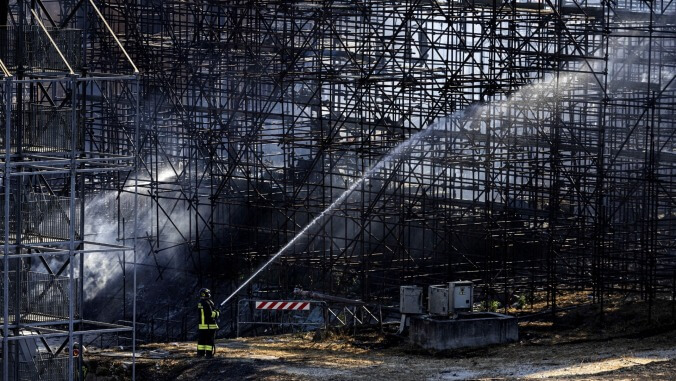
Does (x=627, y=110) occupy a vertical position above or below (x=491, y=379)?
above

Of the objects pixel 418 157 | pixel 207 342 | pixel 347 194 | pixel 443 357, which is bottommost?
pixel 443 357

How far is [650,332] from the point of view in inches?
1031

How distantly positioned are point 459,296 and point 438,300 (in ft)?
1.17

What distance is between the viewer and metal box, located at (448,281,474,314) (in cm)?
2636

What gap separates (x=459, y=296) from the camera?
26453 mm

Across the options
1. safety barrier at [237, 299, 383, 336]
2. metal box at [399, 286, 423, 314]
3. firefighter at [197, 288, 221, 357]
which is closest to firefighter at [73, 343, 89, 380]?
firefighter at [197, 288, 221, 357]

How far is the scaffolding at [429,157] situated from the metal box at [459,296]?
6.82 ft

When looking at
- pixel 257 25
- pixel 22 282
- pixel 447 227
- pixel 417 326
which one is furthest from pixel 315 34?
pixel 22 282

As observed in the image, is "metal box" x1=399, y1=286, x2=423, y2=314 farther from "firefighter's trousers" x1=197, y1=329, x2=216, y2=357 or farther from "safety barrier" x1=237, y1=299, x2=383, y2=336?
"firefighter's trousers" x1=197, y1=329, x2=216, y2=357

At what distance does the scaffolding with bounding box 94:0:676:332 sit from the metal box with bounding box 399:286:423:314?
234 centimetres

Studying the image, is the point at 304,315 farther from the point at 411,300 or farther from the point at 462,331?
the point at 462,331

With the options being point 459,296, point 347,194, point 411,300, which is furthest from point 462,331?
point 347,194

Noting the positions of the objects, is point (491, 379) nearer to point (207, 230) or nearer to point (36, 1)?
point (36, 1)

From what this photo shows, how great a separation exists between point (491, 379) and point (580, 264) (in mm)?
9895
